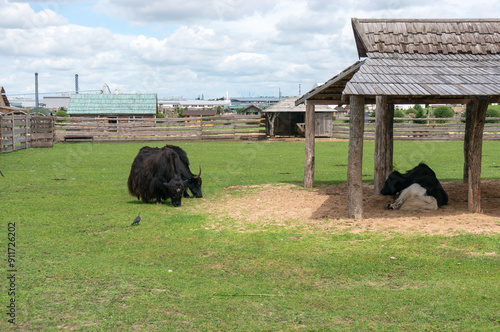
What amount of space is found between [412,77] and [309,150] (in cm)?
483

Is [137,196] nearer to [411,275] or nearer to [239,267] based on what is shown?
[239,267]

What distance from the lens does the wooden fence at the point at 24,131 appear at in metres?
24.7

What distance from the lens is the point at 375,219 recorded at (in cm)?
950

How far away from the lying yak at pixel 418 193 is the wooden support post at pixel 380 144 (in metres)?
1.19

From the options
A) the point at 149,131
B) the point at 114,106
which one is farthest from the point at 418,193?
the point at 114,106

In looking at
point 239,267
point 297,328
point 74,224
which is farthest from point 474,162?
point 74,224

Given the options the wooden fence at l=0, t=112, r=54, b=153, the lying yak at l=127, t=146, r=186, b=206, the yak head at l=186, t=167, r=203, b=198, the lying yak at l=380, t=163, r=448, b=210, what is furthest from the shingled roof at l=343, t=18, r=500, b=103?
the wooden fence at l=0, t=112, r=54, b=153

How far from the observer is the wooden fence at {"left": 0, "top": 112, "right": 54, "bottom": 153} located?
24688 mm

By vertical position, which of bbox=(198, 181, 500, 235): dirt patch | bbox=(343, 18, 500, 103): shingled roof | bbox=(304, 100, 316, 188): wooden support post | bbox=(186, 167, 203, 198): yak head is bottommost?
bbox=(198, 181, 500, 235): dirt patch

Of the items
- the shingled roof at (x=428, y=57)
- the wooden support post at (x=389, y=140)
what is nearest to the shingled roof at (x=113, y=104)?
the wooden support post at (x=389, y=140)

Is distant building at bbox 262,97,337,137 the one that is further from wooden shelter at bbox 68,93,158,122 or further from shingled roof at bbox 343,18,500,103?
shingled roof at bbox 343,18,500,103

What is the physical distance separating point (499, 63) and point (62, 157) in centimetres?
1867

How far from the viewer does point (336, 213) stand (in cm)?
1016

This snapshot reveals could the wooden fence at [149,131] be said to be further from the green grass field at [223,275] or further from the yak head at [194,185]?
the green grass field at [223,275]
